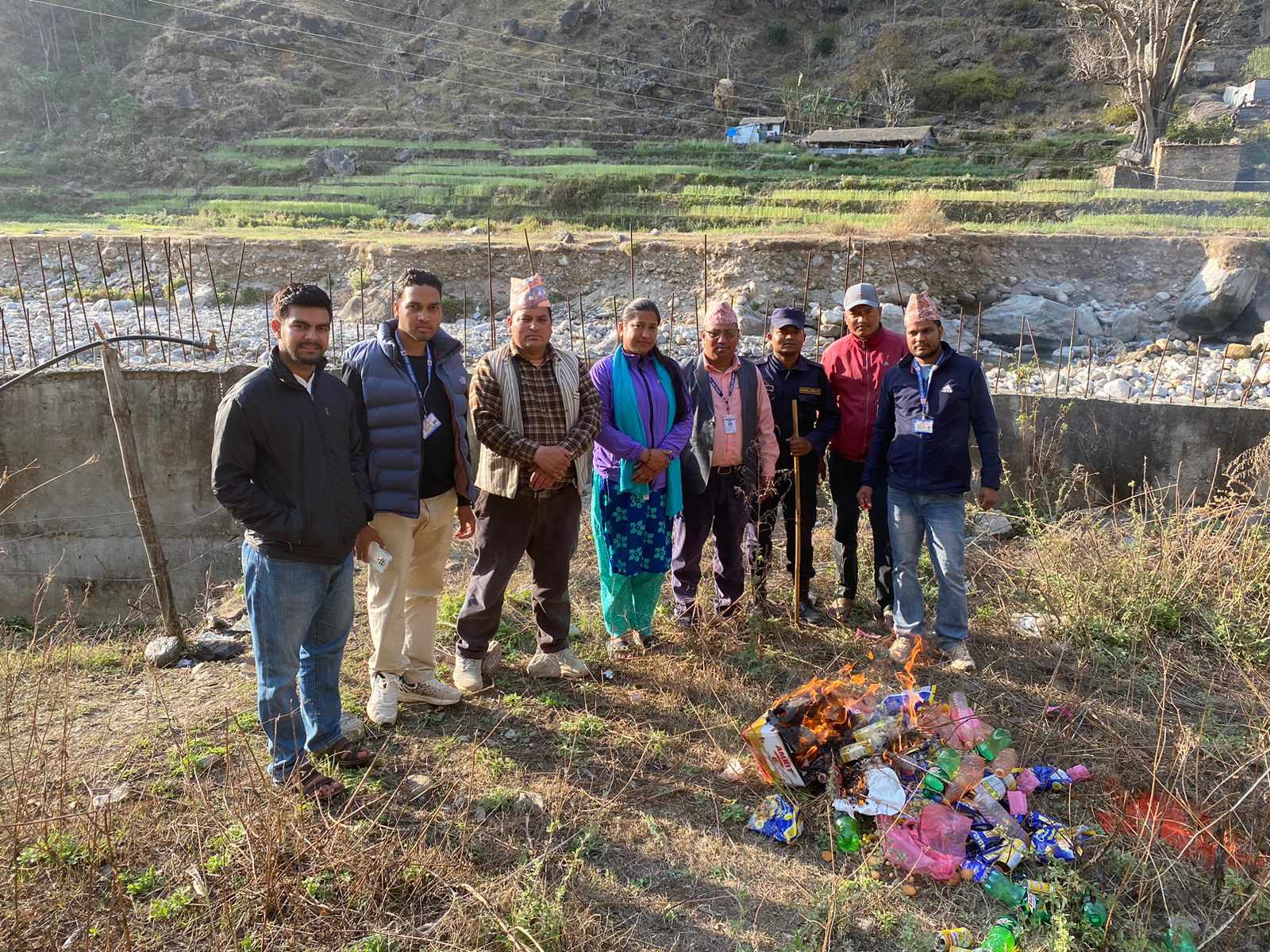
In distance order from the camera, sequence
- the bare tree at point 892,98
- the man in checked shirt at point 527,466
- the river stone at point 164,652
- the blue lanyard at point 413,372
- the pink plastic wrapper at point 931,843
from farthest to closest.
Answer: the bare tree at point 892,98
the river stone at point 164,652
the man in checked shirt at point 527,466
the blue lanyard at point 413,372
the pink plastic wrapper at point 931,843

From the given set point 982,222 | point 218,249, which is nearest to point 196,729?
point 218,249

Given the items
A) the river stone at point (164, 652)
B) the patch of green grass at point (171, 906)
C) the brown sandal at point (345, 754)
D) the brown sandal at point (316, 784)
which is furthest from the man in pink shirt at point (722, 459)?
the river stone at point (164, 652)

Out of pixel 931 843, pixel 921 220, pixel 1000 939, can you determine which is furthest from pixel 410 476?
pixel 921 220

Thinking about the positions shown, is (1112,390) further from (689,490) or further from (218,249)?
(218,249)

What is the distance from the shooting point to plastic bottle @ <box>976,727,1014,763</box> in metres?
3.15

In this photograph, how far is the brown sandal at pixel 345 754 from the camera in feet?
10.6

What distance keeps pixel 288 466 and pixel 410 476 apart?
0.59m

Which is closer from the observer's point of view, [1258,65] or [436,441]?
[436,441]

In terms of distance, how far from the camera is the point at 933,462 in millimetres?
3975

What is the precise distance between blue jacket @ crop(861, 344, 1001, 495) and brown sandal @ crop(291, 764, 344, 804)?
3.01m

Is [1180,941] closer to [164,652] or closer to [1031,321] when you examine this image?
[164,652]

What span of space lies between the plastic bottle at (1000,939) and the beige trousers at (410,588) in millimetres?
2513

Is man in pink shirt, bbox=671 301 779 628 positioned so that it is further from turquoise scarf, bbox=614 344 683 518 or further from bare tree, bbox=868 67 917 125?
bare tree, bbox=868 67 917 125

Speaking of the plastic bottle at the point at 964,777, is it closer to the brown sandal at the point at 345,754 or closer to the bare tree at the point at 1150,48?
the brown sandal at the point at 345,754
